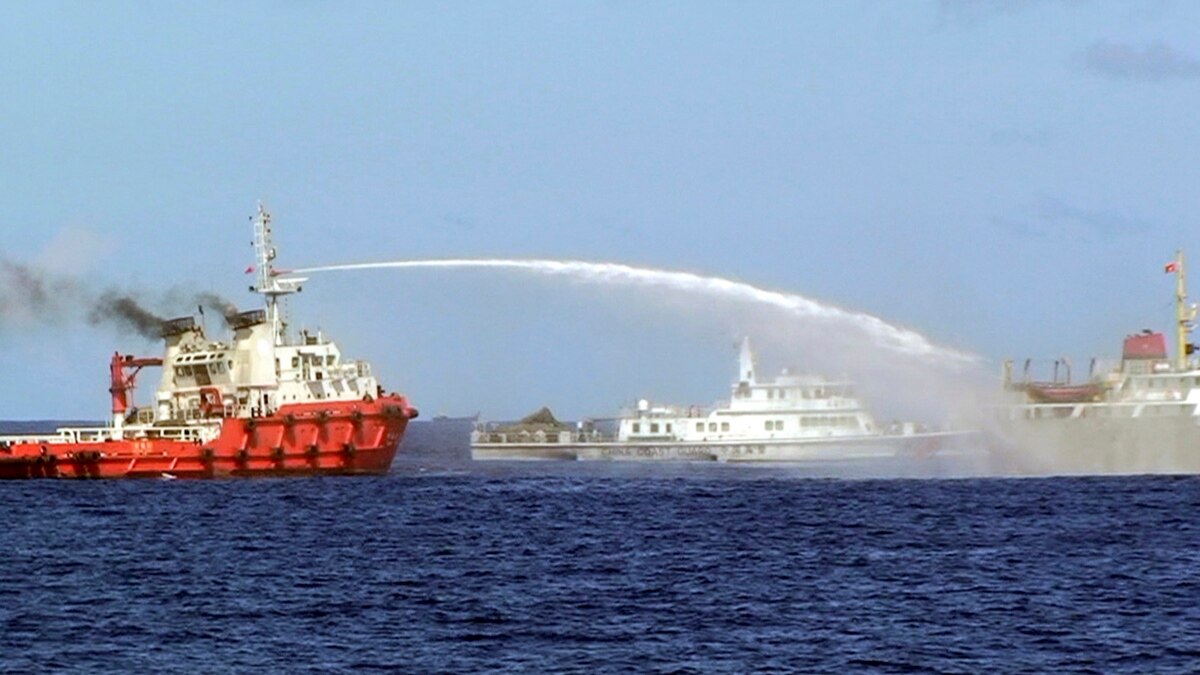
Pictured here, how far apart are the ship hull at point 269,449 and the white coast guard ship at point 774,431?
2970 cm

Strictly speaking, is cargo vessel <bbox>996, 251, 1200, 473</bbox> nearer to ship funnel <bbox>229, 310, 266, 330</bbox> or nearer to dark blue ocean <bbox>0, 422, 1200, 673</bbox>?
dark blue ocean <bbox>0, 422, 1200, 673</bbox>

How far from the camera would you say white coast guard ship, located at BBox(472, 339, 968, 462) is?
387 ft

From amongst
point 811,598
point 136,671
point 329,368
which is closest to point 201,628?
point 136,671

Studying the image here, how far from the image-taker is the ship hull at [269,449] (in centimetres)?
9562

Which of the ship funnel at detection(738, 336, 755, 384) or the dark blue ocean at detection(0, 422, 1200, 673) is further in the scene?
the ship funnel at detection(738, 336, 755, 384)

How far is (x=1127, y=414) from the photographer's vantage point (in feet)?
329

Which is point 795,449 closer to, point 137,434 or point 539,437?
point 539,437

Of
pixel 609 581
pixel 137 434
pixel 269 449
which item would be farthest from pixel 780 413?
pixel 609 581

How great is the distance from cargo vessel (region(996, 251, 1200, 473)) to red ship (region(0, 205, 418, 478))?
33.7 m

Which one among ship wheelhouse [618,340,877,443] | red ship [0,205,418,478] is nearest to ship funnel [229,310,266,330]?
red ship [0,205,418,478]

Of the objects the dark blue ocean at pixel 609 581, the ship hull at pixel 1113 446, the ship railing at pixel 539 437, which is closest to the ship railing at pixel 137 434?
the dark blue ocean at pixel 609 581

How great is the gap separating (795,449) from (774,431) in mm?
2030

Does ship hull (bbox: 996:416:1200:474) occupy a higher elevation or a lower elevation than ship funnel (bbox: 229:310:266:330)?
lower

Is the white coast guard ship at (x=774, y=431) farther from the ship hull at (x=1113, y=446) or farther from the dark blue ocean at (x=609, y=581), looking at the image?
the dark blue ocean at (x=609, y=581)
